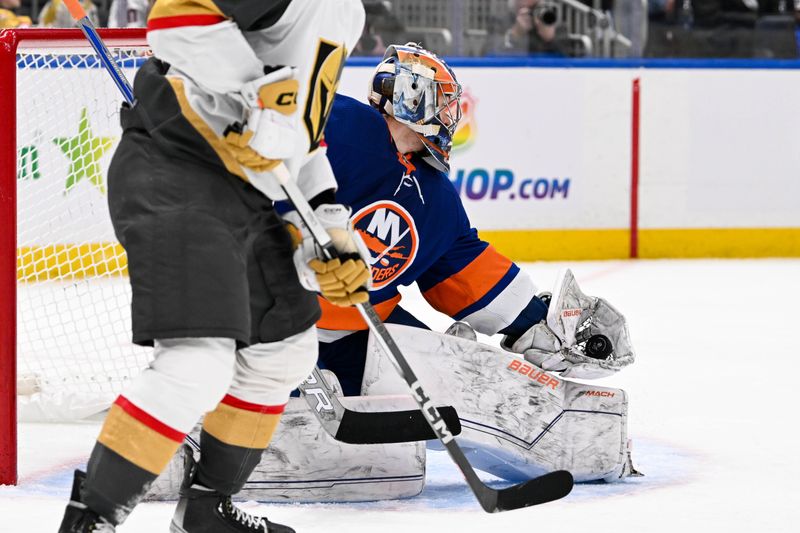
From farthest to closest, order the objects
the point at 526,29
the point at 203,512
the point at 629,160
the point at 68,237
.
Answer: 1. the point at 629,160
2. the point at 526,29
3. the point at 68,237
4. the point at 203,512

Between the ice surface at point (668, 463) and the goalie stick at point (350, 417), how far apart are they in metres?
0.12

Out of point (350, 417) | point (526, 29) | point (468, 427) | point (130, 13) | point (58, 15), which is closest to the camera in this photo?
point (350, 417)

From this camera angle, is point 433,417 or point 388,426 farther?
point 388,426

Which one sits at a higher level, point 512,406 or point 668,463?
point 512,406

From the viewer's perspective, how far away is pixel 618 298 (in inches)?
193

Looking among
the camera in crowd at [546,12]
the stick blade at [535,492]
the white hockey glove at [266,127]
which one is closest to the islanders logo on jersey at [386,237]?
the stick blade at [535,492]

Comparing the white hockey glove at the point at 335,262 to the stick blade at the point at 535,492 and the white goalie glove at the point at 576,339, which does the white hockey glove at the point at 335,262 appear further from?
the white goalie glove at the point at 576,339

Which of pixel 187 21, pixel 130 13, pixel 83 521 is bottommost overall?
pixel 83 521

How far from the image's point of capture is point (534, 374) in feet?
7.83

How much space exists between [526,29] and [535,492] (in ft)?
13.3

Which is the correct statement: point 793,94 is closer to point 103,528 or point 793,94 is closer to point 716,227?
point 716,227

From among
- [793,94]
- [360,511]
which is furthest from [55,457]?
[793,94]

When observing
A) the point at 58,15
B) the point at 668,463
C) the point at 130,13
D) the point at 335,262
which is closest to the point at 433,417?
the point at 335,262

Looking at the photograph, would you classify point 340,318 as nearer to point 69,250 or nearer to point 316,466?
point 316,466
